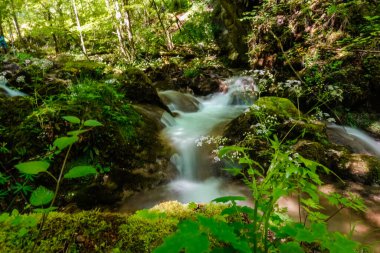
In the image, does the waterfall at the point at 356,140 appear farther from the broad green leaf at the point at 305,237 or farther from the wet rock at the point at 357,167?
the broad green leaf at the point at 305,237

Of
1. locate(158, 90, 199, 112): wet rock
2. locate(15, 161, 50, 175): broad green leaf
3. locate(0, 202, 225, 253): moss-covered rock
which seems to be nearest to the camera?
locate(15, 161, 50, 175): broad green leaf

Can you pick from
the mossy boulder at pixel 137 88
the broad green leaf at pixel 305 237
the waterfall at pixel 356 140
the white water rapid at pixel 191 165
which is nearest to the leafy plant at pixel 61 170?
the broad green leaf at pixel 305 237

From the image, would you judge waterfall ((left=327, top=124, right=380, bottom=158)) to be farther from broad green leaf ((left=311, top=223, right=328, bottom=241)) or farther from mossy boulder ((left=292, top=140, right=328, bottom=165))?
broad green leaf ((left=311, top=223, right=328, bottom=241))

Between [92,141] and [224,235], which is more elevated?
[224,235]

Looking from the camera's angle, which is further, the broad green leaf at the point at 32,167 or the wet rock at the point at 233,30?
the wet rock at the point at 233,30

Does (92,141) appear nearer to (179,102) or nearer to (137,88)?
(137,88)

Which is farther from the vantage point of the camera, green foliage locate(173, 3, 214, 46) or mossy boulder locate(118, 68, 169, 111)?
green foliage locate(173, 3, 214, 46)

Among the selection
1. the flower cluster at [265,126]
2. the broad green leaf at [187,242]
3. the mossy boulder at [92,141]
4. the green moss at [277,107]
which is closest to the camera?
the broad green leaf at [187,242]

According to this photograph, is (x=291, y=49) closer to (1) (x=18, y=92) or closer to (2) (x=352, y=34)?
(2) (x=352, y=34)

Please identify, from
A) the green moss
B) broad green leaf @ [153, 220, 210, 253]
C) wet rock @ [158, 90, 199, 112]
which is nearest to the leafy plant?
broad green leaf @ [153, 220, 210, 253]

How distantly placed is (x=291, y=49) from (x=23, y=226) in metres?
9.85

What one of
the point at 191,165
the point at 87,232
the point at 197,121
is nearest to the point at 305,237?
the point at 87,232

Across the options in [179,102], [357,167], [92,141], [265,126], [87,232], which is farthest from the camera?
[179,102]

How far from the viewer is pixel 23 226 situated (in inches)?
50.6
